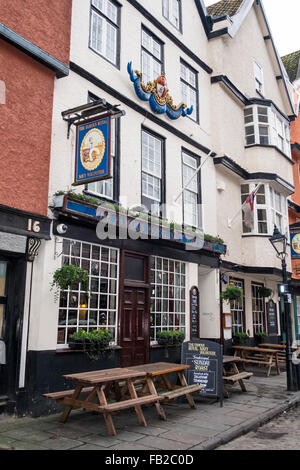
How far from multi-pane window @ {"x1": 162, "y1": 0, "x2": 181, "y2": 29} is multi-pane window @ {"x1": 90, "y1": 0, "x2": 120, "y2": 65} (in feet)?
9.05

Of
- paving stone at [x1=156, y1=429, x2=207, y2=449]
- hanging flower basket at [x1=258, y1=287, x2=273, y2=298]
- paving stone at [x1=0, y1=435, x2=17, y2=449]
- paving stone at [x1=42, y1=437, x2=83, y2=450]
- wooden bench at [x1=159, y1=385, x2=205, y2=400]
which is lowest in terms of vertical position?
paving stone at [x1=156, y1=429, x2=207, y2=449]

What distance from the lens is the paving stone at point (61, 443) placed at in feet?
17.8

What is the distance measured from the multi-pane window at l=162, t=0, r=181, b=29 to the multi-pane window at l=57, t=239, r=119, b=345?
8140 millimetres

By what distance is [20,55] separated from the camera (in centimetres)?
752

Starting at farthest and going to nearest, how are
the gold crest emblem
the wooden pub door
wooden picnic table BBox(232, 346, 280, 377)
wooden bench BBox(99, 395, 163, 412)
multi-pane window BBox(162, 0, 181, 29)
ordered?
multi-pane window BBox(162, 0, 181, 29), wooden picnic table BBox(232, 346, 280, 377), the wooden pub door, the gold crest emblem, wooden bench BBox(99, 395, 163, 412)

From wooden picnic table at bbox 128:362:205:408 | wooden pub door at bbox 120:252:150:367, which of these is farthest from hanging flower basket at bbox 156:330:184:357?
wooden picnic table at bbox 128:362:205:408

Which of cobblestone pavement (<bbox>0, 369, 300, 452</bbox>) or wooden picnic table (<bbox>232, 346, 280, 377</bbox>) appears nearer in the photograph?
cobblestone pavement (<bbox>0, 369, 300, 452</bbox>)

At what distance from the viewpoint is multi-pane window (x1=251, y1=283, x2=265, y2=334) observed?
53.0 feet

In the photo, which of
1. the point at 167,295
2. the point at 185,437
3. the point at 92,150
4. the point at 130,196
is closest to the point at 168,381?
the point at 185,437

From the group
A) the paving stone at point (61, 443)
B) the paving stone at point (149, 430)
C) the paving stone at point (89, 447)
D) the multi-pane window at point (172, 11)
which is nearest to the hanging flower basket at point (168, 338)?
the paving stone at point (149, 430)

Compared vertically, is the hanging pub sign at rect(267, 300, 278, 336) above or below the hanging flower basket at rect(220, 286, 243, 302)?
below

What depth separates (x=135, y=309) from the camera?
9.93 metres

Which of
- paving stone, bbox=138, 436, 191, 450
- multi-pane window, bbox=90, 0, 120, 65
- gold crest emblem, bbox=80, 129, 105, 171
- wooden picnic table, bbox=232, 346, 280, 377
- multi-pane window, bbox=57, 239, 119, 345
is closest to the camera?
paving stone, bbox=138, 436, 191, 450

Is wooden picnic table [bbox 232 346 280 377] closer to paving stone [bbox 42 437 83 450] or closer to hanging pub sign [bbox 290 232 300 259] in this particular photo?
hanging pub sign [bbox 290 232 300 259]
